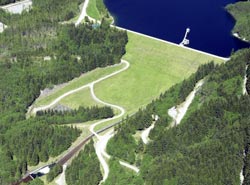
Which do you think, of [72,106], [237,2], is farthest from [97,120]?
[237,2]

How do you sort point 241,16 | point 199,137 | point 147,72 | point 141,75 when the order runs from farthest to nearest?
point 241,16 < point 147,72 < point 141,75 < point 199,137

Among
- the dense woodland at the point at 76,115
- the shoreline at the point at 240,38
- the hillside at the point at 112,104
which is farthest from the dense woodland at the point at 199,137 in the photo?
the shoreline at the point at 240,38

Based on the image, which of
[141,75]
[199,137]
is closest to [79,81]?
[141,75]

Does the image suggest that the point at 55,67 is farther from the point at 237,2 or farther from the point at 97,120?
the point at 237,2

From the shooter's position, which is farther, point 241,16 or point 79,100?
point 241,16

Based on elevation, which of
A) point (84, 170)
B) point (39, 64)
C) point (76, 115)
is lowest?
point (84, 170)

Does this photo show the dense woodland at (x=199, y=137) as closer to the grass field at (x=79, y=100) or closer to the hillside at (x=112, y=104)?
the hillside at (x=112, y=104)

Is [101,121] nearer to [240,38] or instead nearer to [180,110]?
[180,110]
